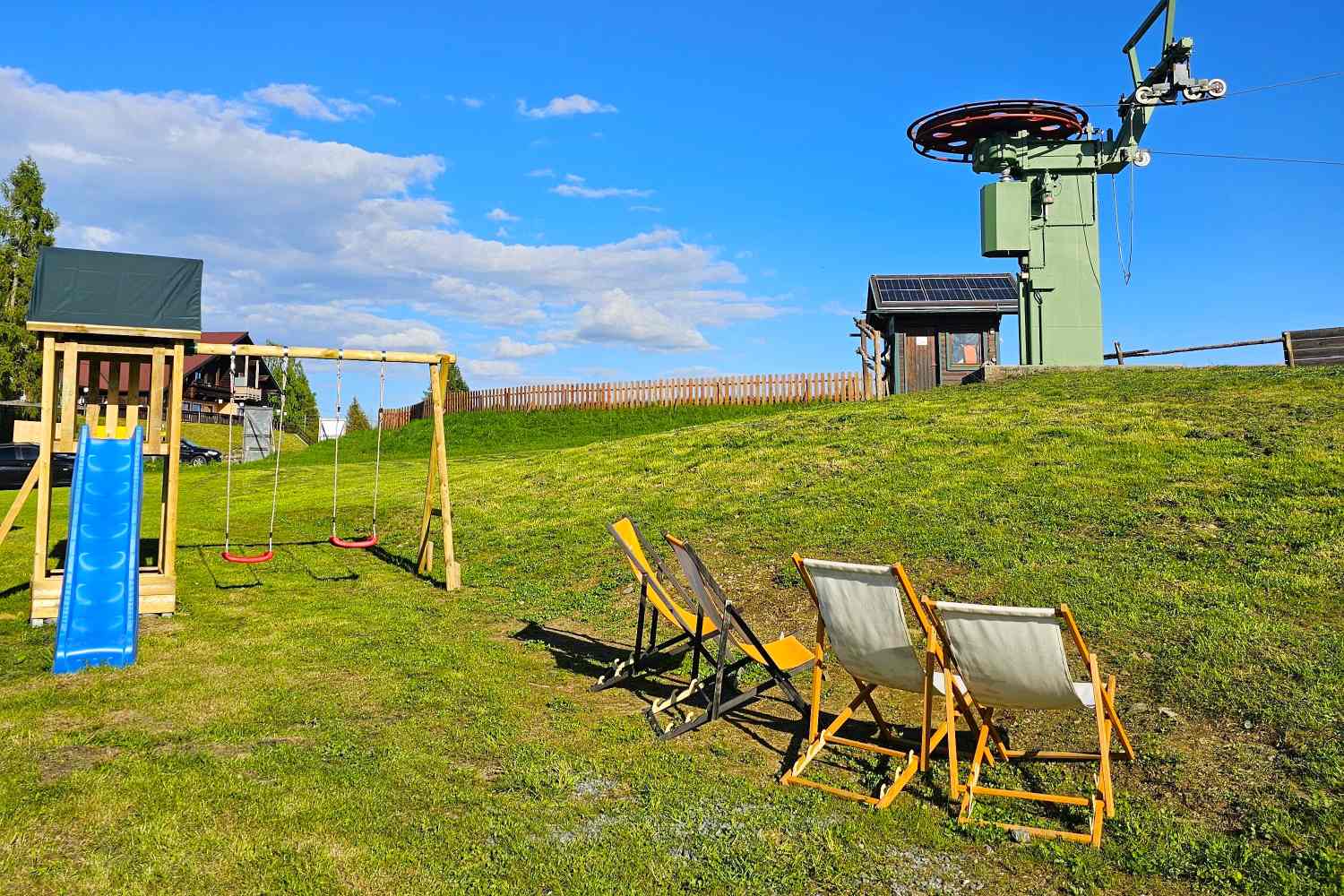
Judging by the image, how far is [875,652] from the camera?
16.1 ft

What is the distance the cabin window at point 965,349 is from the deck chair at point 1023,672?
2420 cm

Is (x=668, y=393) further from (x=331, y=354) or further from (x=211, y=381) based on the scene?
(x=211, y=381)

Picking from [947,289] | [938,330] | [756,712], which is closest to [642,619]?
[756,712]


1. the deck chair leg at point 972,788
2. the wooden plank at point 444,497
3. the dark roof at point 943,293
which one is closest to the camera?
the deck chair leg at point 972,788

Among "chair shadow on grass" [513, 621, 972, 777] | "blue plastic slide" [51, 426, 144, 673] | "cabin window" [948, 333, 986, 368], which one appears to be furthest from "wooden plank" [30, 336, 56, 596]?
"cabin window" [948, 333, 986, 368]

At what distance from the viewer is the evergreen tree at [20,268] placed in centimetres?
3231

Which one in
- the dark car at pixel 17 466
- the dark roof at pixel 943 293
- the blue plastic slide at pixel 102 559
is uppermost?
the dark roof at pixel 943 293

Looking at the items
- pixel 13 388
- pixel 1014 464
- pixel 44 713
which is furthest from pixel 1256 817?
pixel 13 388

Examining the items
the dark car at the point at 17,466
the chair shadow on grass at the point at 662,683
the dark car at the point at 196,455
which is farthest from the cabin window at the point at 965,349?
the dark car at the point at 196,455

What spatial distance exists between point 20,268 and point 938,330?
107 ft

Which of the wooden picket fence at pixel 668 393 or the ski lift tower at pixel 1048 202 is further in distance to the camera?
the wooden picket fence at pixel 668 393

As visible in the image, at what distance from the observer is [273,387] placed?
55.3 m

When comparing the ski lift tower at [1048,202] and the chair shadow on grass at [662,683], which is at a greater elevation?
the ski lift tower at [1048,202]

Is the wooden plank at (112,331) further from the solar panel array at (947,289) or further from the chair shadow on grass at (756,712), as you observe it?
the solar panel array at (947,289)
